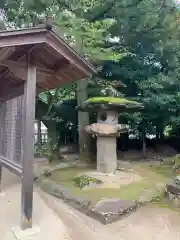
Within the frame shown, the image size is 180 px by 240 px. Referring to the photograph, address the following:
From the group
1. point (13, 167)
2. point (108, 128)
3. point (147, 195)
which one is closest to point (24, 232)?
point (13, 167)

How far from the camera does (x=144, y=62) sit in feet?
43.5

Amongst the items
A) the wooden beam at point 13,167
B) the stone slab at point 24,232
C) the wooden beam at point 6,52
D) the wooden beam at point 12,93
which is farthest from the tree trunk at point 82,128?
the wooden beam at point 6,52

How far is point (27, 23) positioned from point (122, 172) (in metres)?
7.57

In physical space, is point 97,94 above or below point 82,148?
above

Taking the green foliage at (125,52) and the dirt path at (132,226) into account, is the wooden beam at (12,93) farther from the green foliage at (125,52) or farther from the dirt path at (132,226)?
the green foliage at (125,52)

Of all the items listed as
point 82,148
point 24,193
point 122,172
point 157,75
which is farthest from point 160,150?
point 24,193

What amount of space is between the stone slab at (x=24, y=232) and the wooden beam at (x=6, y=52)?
2.73 m

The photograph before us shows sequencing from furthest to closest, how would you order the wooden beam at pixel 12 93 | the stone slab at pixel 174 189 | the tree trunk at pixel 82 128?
the tree trunk at pixel 82 128, the stone slab at pixel 174 189, the wooden beam at pixel 12 93

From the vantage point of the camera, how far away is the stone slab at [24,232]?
3814mm

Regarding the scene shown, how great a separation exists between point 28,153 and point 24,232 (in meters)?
1.24

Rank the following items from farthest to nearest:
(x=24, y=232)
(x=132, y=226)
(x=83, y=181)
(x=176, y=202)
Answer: (x=83, y=181) < (x=176, y=202) < (x=132, y=226) < (x=24, y=232)

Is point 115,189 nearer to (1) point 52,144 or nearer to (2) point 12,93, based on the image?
(2) point 12,93

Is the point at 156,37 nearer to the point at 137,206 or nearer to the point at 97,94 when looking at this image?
the point at 97,94

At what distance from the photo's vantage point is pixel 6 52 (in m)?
3.81
